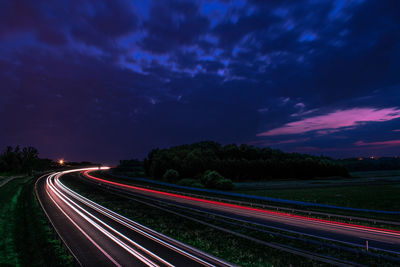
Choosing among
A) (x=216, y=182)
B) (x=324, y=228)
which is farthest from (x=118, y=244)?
(x=216, y=182)

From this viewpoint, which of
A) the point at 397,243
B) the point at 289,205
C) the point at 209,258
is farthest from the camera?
the point at 289,205

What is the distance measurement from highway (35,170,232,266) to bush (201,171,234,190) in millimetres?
42734

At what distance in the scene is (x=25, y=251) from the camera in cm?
1744

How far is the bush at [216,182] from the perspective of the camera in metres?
67.7

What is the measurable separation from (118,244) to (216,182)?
174 feet

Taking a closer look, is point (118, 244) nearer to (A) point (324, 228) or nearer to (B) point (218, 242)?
(B) point (218, 242)

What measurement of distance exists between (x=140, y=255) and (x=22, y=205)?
2919 centimetres

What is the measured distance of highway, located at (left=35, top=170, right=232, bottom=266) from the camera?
49.8ft

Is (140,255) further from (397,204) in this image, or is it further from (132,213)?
(397,204)

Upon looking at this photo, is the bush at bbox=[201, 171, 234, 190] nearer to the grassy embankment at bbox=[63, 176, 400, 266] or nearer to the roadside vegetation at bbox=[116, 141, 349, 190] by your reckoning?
the roadside vegetation at bbox=[116, 141, 349, 190]

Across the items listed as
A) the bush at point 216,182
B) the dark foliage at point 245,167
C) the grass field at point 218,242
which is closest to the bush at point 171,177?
the dark foliage at point 245,167

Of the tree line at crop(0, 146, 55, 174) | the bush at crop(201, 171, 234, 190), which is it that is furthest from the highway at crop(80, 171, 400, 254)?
the tree line at crop(0, 146, 55, 174)

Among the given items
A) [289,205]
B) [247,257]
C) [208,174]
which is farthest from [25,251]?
[208,174]

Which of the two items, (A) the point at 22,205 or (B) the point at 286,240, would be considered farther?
(A) the point at 22,205
